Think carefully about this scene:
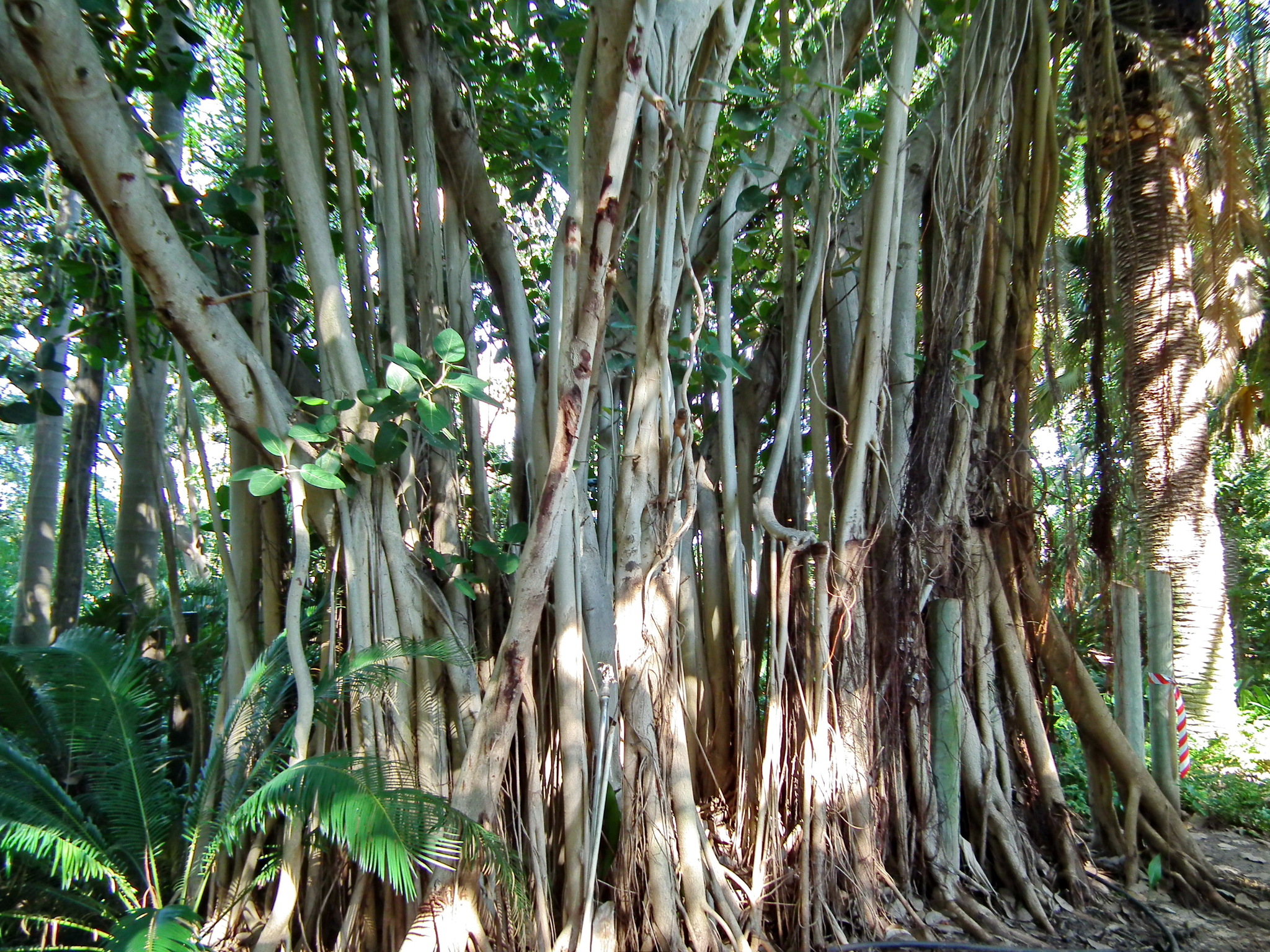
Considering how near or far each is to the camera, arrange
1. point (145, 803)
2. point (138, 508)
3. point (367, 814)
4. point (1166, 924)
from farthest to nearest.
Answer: point (138, 508), point (1166, 924), point (145, 803), point (367, 814)

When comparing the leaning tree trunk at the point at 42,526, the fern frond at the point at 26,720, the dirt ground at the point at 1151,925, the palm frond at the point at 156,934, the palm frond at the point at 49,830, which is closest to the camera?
the palm frond at the point at 156,934

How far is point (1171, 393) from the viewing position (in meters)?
3.39

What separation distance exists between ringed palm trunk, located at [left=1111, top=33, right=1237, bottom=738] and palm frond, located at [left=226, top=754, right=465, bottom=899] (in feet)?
10.0

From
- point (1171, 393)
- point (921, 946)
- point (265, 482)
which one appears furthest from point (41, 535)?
point (1171, 393)

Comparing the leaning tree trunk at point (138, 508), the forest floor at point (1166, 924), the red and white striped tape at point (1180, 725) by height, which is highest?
the leaning tree trunk at point (138, 508)

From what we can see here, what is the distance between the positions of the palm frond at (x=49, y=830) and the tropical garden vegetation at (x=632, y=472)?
0.02 meters

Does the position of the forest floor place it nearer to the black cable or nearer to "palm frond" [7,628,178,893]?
the black cable

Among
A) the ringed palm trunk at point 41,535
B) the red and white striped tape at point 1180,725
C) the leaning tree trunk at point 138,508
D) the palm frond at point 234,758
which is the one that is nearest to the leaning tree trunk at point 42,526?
the ringed palm trunk at point 41,535


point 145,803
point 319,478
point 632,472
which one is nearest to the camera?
point 319,478

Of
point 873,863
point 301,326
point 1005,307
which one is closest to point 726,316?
point 1005,307

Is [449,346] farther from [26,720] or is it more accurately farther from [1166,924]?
[1166,924]

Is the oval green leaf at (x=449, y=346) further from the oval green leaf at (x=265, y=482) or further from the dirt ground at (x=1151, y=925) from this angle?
the dirt ground at (x=1151, y=925)

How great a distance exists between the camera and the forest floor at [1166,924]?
251cm

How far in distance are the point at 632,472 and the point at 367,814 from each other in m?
1.00
